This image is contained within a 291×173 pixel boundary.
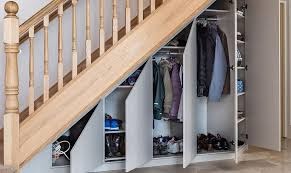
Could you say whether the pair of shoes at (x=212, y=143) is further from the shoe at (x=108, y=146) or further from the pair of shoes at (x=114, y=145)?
the shoe at (x=108, y=146)

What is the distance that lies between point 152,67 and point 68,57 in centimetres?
92

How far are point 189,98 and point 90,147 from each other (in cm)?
116

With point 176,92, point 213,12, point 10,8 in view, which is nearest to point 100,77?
point 10,8

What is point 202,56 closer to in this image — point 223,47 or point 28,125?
point 223,47

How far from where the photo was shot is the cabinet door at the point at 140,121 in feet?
11.5

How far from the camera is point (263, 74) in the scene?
4.45 metres

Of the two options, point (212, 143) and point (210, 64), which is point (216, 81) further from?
point (212, 143)

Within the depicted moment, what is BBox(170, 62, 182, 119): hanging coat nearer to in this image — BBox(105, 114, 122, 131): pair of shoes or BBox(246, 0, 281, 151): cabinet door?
BBox(105, 114, 122, 131): pair of shoes

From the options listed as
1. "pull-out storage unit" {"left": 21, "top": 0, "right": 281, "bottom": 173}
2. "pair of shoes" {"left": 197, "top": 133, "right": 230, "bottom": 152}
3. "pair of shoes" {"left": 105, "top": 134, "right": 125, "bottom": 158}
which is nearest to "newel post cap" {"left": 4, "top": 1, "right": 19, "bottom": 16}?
"pull-out storage unit" {"left": 21, "top": 0, "right": 281, "bottom": 173}

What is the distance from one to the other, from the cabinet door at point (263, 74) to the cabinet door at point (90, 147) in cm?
217

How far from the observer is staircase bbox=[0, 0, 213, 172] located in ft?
8.10

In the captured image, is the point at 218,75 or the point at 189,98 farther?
the point at 218,75

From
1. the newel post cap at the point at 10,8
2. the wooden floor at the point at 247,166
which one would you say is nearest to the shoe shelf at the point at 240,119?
the wooden floor at the point at 247,166

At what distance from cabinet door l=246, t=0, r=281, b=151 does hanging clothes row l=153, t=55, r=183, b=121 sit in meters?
1.26
